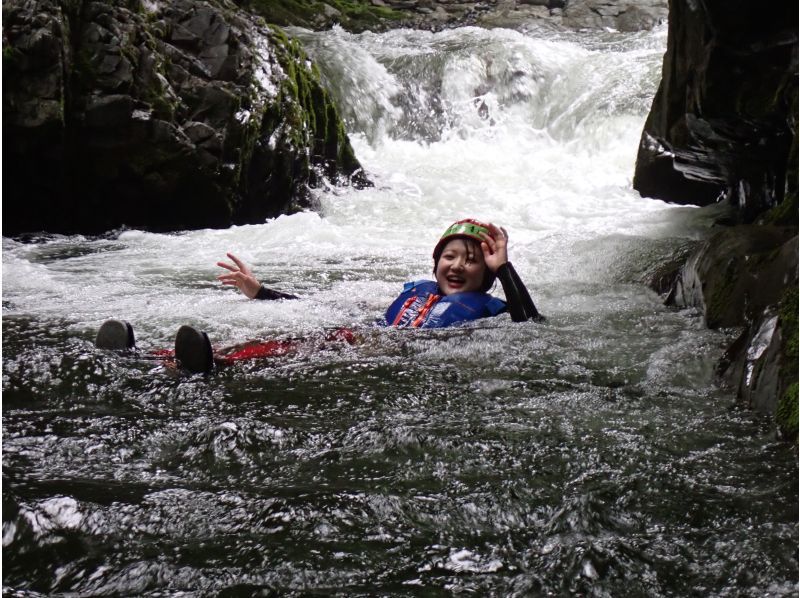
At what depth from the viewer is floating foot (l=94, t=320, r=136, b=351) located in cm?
419

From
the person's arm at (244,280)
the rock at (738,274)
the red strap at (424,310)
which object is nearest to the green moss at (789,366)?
the rock at (738,274)

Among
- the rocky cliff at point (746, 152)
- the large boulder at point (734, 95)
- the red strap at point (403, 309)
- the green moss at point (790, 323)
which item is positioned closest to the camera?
the green moss at point (790, 323)

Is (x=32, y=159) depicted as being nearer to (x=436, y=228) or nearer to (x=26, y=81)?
(x=26, y=81)

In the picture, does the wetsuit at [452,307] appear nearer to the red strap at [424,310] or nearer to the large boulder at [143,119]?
the red strap at [424,310]

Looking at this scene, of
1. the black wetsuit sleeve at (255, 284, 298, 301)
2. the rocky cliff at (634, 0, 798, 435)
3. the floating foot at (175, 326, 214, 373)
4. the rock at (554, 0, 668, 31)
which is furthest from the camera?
the rock at (554, 0, 668, 31)

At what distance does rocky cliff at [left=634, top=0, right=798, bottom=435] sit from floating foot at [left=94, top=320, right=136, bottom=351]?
9.77 ft

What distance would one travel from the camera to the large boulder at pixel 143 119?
876 cm

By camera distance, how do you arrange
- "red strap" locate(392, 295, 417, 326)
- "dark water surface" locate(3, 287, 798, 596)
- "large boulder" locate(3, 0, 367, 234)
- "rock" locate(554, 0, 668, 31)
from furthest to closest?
"rock" locate(554, 0, 668, 31) → "large boulder" locate(3, 0, 367, 234) → "red strap" locate(392, 295, 417, 326) → "dark water surface" locate(3, 287, 798, 596)

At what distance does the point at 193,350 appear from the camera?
384 centimetres

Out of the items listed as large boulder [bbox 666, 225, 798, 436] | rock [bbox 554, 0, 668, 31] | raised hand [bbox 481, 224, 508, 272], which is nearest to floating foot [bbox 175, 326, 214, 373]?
raised hand [bbox 481, 224, 508, 272]

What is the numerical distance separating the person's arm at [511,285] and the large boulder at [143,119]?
18.5 ft

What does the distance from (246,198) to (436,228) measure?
2.57m

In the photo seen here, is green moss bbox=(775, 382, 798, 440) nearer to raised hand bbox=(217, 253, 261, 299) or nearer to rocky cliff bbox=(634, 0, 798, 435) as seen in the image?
rocky cliff bbox=(634, 0, 798, 435)

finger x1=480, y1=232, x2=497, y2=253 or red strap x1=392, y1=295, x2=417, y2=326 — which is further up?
finger x1=480, y1=232, x2=497, y2=253
